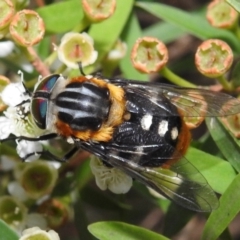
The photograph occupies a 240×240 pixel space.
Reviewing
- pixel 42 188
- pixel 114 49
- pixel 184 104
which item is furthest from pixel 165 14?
pixel 42 188

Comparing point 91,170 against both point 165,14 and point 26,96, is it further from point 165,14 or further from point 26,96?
point 165,14

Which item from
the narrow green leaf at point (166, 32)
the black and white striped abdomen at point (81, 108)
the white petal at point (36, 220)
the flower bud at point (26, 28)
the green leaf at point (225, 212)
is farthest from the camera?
the narrow green leaf at point (166, 32)

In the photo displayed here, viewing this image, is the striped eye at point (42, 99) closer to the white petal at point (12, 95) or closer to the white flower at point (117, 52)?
the white petal at point (12, 95)

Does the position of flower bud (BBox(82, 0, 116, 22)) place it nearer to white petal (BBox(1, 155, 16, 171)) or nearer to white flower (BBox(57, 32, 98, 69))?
white flower (BBox(57, 32, 98, 69))

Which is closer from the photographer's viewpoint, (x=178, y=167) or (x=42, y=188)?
(x=178, y=167)

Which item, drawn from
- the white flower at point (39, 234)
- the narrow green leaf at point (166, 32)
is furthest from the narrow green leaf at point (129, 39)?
the white flower at point (39, 234)

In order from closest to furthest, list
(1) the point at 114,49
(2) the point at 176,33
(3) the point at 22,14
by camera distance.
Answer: (3) the point at 22,14 → (1) the point at 114,49 → (2) the point at 176,33
